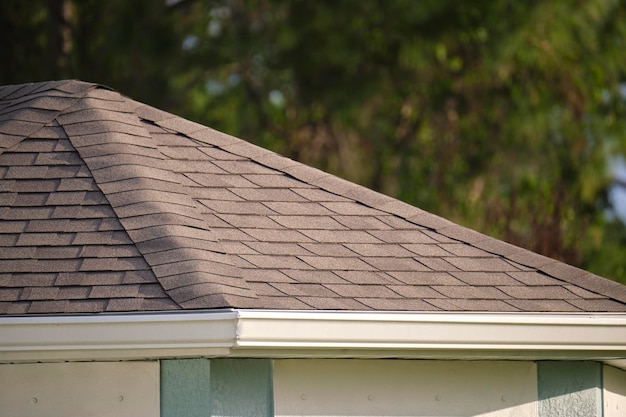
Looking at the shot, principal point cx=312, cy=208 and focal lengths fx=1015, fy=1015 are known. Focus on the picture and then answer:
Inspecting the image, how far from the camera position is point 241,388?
4305 mm

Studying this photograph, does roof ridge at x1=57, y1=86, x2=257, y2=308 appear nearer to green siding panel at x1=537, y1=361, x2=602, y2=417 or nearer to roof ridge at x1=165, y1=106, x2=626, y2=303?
roof ridge at x1=165, y1=106, x2=626, y2=303

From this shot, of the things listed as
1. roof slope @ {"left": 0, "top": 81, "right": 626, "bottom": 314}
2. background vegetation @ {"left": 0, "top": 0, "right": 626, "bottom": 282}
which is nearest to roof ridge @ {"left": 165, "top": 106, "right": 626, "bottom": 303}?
roof slope @ {"left": 0, "top": 81, "right": 626, "bottom": 314}

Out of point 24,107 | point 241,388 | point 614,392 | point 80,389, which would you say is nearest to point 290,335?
point 241,388

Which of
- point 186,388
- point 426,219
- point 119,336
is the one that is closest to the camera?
point 119,336

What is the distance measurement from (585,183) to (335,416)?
1262 centimetres

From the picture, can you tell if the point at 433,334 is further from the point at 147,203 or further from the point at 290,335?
the point at 147,203

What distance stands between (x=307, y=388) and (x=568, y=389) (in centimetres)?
133

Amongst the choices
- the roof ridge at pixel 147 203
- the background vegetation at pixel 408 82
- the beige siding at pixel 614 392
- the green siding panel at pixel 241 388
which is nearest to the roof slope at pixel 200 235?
the roof ridge at pixel 147 203

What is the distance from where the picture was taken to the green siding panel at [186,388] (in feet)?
13.9

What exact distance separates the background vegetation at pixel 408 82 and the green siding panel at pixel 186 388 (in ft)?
26.4

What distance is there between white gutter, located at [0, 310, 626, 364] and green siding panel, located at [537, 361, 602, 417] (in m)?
0.28

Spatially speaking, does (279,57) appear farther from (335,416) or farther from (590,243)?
(335,416)

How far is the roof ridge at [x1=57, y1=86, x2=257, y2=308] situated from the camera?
4.31 meters

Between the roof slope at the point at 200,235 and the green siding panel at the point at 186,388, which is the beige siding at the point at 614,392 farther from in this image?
the green siding panel at the point at 186,388
